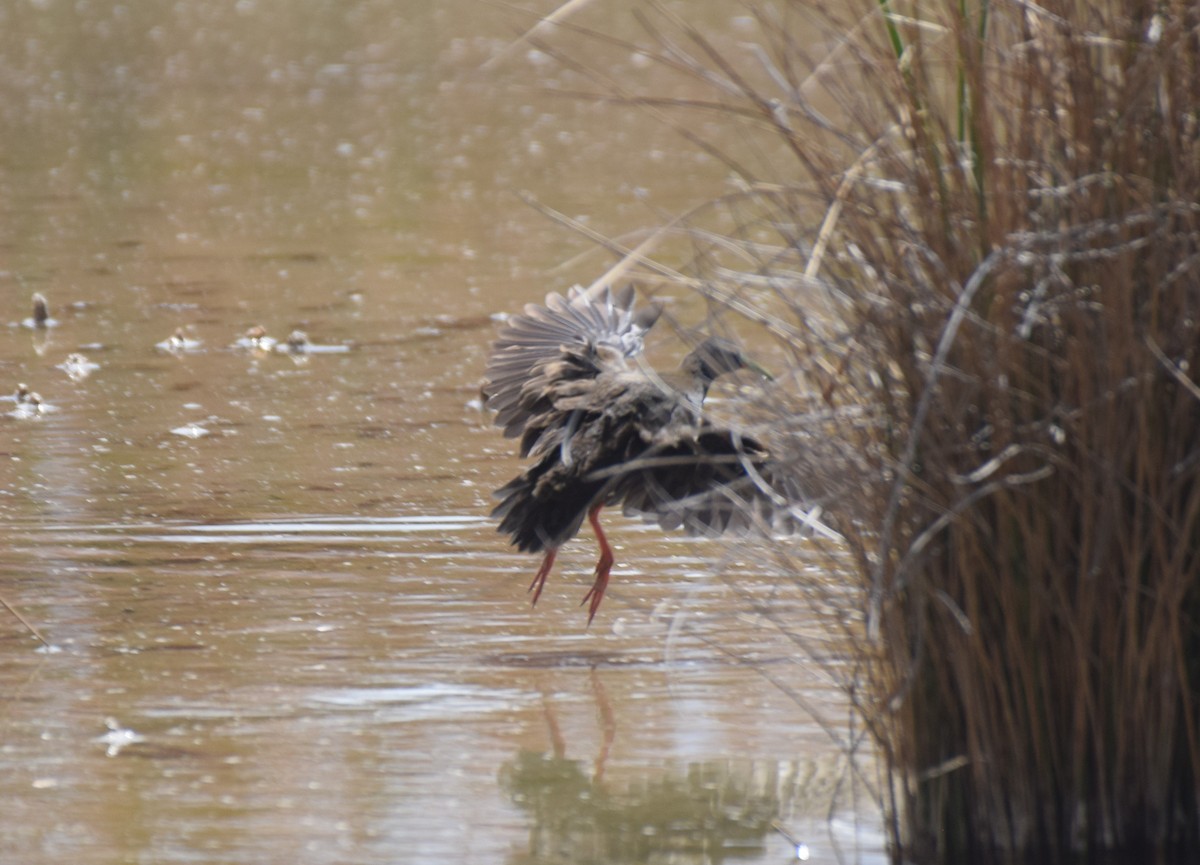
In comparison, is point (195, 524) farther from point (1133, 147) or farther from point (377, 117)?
point (377, 117)

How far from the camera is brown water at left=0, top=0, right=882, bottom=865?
3.46 meters

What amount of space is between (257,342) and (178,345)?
1.14 ft

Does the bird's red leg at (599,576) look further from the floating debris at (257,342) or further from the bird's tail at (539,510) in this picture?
the floating debris at (257,342)

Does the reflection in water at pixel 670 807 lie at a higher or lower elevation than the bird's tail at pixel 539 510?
lower

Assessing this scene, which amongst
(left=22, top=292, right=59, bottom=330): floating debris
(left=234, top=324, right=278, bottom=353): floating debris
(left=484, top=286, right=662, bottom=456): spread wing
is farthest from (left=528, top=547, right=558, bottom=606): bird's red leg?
(left=22, top=292, right=59, bottom=330): floating debris

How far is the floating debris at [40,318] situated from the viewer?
27.1 feet

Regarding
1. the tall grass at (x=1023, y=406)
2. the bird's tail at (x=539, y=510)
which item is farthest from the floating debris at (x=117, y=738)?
the tall grass at (x=1023, y=406)

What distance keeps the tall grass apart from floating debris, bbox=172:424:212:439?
13.0ft

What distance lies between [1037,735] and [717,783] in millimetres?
927

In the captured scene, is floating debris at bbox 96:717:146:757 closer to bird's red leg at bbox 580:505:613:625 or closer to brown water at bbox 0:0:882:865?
brown water at bbox 0:0:882:865

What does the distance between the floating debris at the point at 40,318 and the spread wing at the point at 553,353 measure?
3.48 metres

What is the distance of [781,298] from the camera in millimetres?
2910

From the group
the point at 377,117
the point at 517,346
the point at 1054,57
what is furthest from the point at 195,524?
the point at 377,117

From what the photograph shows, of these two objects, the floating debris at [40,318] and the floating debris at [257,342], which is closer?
the floating debris at [257,342]
